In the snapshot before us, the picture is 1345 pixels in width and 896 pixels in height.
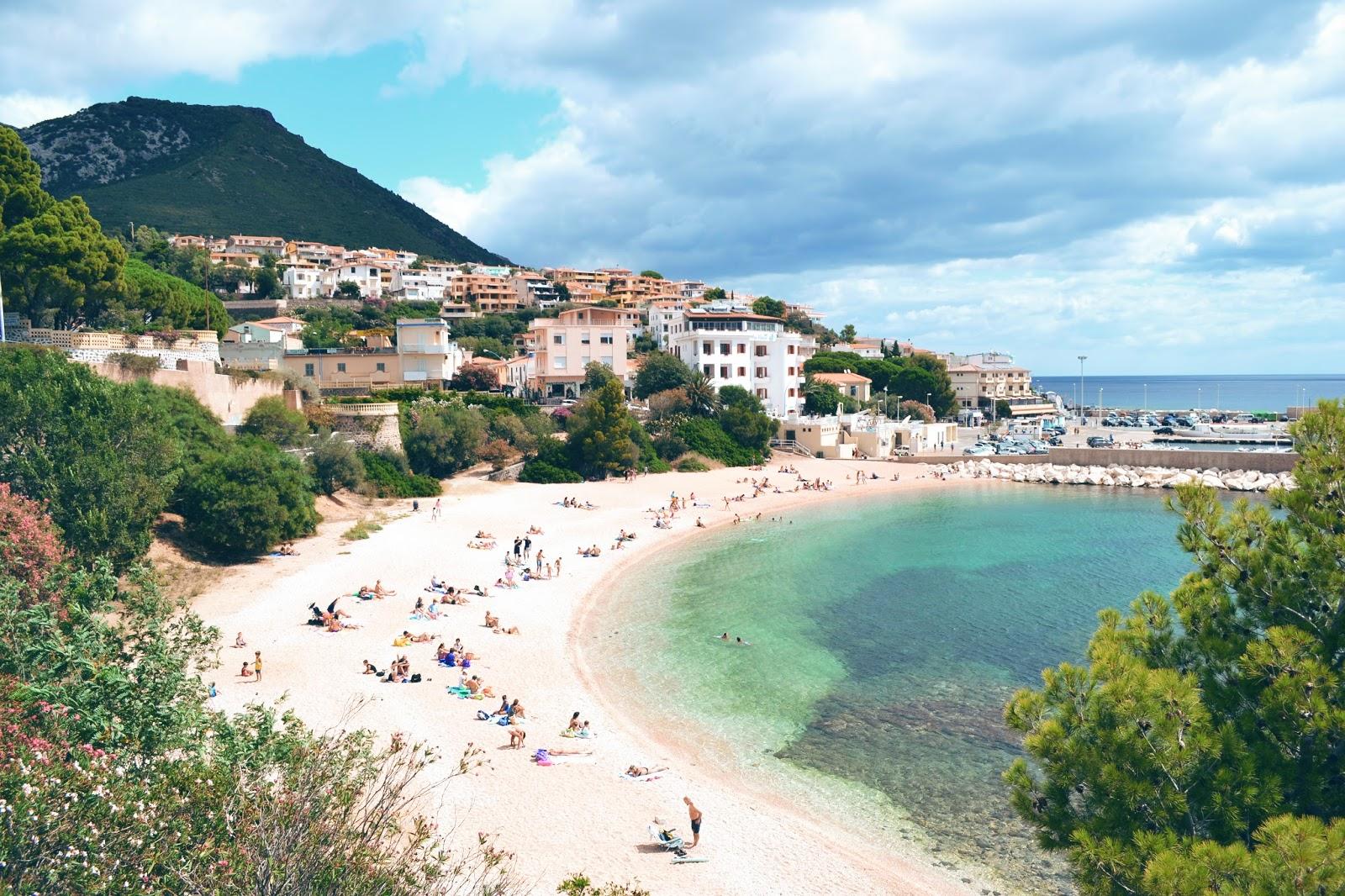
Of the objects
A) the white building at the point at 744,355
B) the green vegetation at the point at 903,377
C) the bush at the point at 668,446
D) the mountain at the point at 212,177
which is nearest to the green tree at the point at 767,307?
the green vegetation at the point at 903,377

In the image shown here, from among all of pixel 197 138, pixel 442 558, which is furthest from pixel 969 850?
pixel 197 138

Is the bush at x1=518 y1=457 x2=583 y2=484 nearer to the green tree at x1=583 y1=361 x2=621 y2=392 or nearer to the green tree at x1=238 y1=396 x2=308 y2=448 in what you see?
the green tree at x1=583 y1=361 x2=621 y2=392

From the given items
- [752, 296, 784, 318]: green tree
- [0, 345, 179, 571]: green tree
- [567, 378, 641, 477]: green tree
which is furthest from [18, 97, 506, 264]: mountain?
[0, 345, 179, 571]: green tree

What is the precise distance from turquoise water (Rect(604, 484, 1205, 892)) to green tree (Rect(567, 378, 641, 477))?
396 inches

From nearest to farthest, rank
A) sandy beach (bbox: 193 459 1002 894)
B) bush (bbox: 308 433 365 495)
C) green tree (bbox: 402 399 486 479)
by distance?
sandy beach (bbox: 193 459 1002 894) → bush (bbox: 308 433 365 495) → green tree (bbox: 402 399 486 479)

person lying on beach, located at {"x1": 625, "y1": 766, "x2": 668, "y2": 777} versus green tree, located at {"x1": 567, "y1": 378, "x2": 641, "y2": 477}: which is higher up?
green tree, located at {"x1": 567, "y1": 378, "x2": 641, "y2": 477}

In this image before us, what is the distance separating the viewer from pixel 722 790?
14.7 m

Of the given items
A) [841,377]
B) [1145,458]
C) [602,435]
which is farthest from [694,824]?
[841,377]

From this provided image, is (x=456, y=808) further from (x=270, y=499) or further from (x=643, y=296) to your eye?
(x=643, y=296)

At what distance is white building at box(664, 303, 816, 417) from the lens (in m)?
63.0

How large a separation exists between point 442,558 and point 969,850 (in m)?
20.6

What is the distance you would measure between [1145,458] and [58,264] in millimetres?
64163

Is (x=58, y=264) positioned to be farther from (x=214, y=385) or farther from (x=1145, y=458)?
(x=1145, y=458)

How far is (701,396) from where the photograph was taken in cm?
5675
